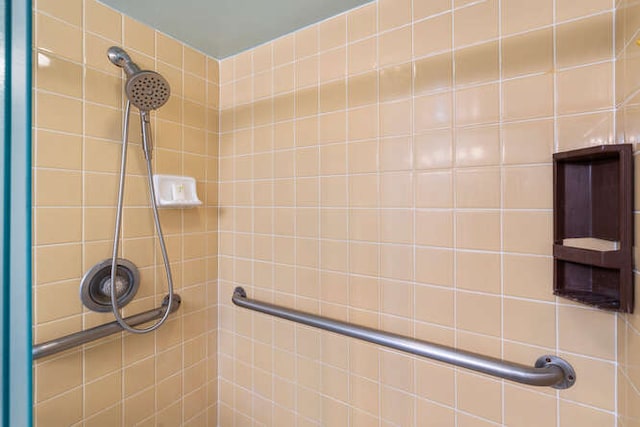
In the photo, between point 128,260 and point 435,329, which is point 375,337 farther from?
point 128,260

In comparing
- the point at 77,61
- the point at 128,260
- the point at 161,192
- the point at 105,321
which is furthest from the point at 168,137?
the point at 105,321

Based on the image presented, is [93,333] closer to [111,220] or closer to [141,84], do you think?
[111,220]

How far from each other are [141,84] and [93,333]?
775 millimetres

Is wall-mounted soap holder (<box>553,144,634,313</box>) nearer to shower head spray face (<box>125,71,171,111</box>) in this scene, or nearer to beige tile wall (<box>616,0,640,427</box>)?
beige tile wall (<box>616,0,640,427</box>)

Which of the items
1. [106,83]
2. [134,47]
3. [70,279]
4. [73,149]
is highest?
[134,47]

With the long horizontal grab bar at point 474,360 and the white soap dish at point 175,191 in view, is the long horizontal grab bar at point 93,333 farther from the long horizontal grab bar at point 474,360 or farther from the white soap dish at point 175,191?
the long horizontal grab bar at point 474,360

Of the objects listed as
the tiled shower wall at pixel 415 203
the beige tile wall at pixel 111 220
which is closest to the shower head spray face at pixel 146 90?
the beige tile wall at pixel 111 220

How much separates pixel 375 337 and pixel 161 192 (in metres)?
0.90

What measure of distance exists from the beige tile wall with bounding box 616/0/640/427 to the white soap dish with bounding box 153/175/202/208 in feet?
3.93

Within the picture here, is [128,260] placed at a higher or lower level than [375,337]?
Result: higher

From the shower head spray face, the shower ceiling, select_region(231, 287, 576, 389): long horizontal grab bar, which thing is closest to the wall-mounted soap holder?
select_region(231, 287, 576, 389): long horizontal grab bar

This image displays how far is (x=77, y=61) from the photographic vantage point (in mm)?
856

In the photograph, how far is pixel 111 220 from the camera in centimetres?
94

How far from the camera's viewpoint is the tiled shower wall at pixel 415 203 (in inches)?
26.2
